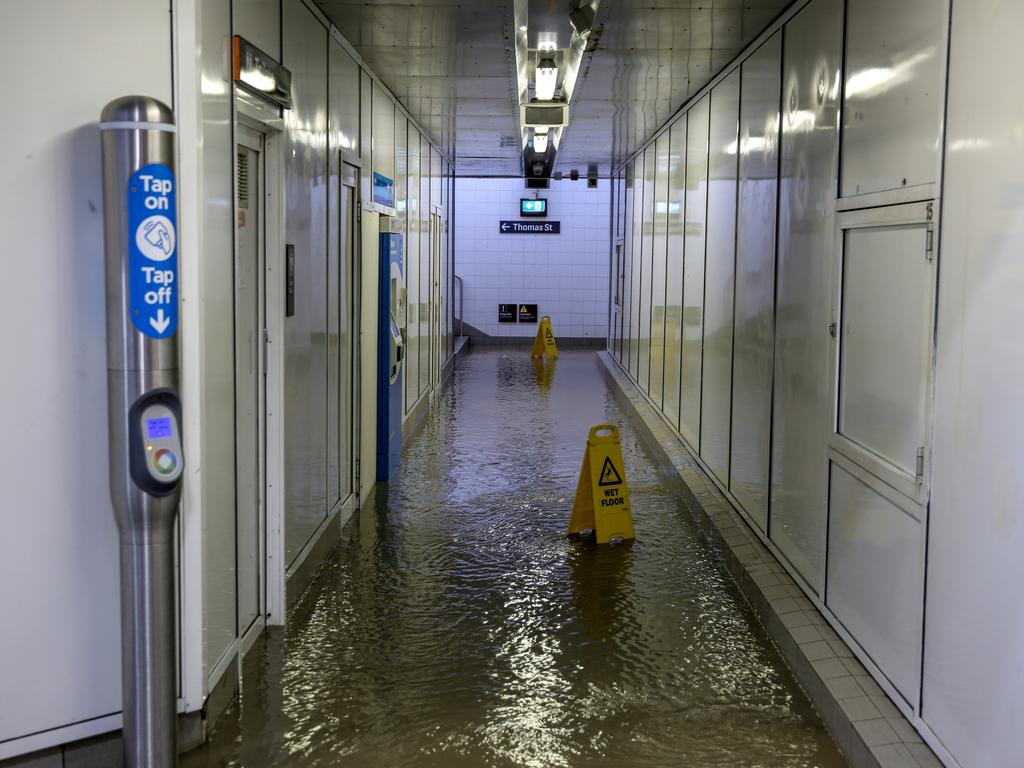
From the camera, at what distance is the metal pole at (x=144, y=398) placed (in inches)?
123

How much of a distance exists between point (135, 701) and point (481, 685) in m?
1.54

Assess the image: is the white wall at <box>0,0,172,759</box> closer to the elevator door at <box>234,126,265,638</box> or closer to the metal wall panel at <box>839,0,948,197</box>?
the elevator door at <box>234,126,265,638</box>

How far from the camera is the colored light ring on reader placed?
10.5 ft

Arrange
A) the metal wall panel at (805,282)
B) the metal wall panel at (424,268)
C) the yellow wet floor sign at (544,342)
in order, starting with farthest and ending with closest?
the yellow wet floor sign at (544,342), the metal wall panel at (424,268), the metal wall panel at (805,282)

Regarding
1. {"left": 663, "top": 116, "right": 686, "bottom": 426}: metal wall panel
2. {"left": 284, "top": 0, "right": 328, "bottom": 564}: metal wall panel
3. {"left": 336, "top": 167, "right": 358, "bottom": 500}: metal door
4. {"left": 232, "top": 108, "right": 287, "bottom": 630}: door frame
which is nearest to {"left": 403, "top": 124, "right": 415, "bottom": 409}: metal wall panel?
{"left": 663, "top": 116, "right": 686, "bottom": 426}: metal wall panel

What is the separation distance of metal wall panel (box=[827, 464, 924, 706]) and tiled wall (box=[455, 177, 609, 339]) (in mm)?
16883

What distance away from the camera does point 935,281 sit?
3.64 metres

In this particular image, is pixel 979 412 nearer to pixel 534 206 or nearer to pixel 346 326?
pixel 346 326

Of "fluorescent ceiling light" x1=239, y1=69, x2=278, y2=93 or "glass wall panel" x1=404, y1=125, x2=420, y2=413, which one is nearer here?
"fluorescent ceiling light" x1=239, y1=69, x2=278, y2=93

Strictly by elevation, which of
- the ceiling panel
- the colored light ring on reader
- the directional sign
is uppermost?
the ceiling panel

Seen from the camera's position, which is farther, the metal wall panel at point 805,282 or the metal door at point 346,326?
the metal door at point 346,326

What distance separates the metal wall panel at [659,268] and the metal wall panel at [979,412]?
291 inches

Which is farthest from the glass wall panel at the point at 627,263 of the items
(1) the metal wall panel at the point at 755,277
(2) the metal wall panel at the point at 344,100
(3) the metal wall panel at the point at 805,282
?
(3) the metal wall panel at the point at 805,282

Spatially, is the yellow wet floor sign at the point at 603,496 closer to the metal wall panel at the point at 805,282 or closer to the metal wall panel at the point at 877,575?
the metal wall panel at the point at 805,282
